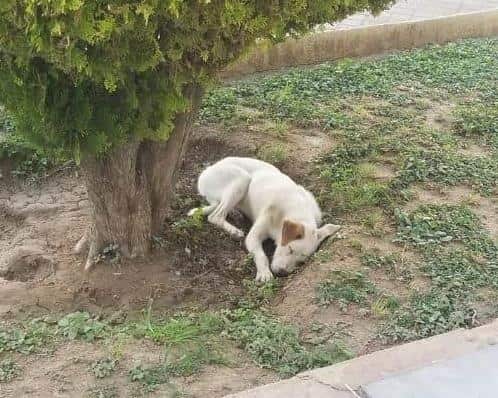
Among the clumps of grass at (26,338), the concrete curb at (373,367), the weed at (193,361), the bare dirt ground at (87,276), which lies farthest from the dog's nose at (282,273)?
the concrete curb at (373,367)

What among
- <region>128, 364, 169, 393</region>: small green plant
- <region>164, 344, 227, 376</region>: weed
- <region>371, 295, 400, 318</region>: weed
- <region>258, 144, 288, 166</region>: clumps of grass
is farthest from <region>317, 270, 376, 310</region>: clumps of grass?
<region>258, 144, 288, 166</region>: clumps of grass

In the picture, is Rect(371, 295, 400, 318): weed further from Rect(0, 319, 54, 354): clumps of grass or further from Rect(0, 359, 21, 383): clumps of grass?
Rect(0, 359, 21, 383): clumps of grass

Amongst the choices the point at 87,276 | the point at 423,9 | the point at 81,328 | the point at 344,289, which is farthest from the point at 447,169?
the point at 423,9

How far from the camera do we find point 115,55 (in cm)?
337

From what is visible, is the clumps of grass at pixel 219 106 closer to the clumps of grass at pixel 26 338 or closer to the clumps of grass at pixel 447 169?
the clumps of grass at pixel 447 169

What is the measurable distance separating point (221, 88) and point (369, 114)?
1700 millimetres

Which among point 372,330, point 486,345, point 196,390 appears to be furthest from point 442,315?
point 196,390

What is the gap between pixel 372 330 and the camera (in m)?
4.20

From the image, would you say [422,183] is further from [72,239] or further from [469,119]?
[72,239]

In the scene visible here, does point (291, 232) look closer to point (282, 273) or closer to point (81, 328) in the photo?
point (282, 273)

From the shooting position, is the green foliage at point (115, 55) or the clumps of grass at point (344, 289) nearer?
the green foliage at point (115, 55)

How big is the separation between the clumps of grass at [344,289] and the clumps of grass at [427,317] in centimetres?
27

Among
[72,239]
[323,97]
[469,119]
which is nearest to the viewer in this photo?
[72,239]

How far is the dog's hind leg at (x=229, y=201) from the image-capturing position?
610 cm
